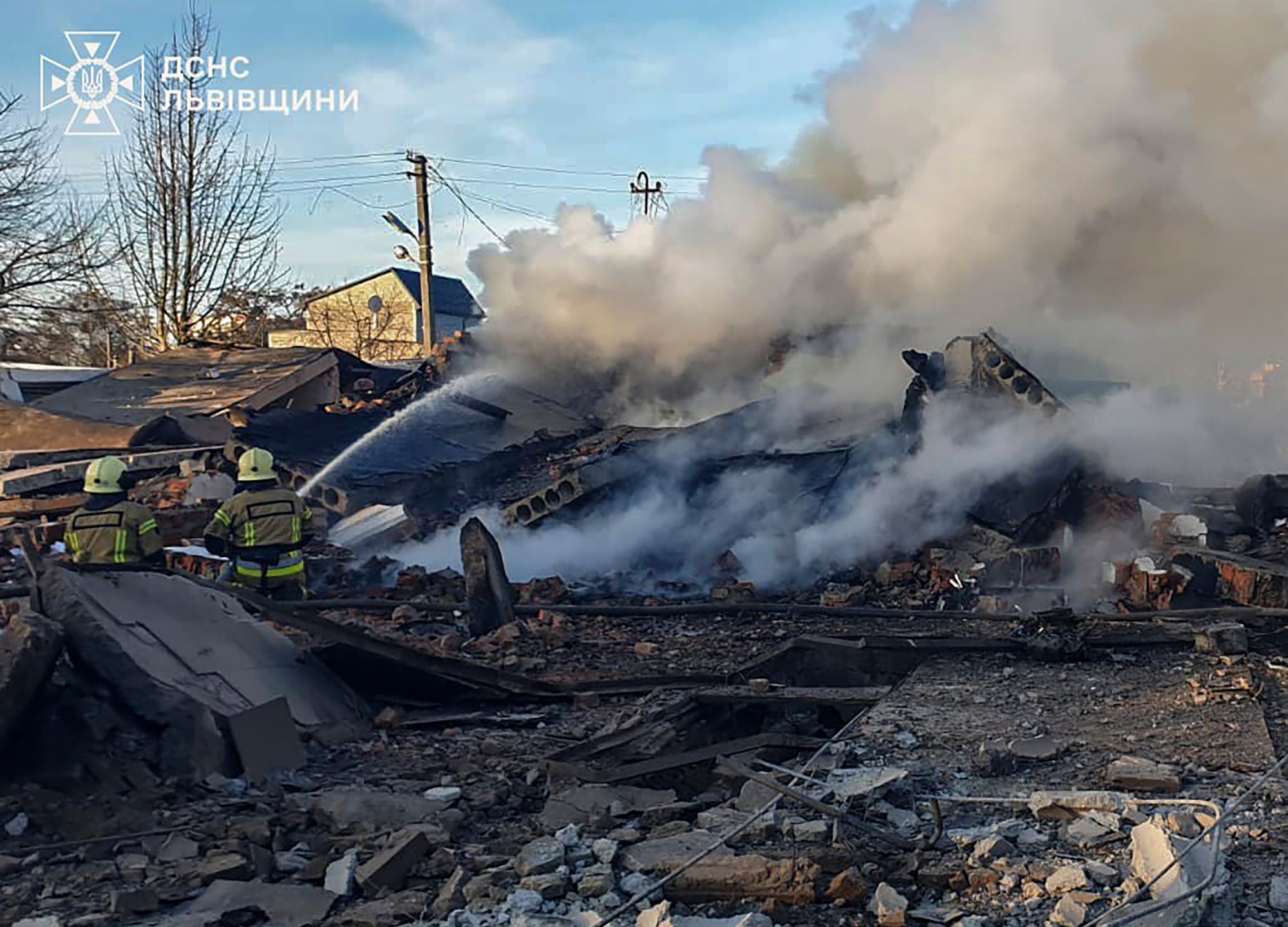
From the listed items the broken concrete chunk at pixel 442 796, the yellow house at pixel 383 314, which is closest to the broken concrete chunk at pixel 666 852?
the broken concrete chunk at pixel 442 796

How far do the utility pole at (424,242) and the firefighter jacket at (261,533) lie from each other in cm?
2147

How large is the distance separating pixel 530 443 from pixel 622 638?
693 centimetres

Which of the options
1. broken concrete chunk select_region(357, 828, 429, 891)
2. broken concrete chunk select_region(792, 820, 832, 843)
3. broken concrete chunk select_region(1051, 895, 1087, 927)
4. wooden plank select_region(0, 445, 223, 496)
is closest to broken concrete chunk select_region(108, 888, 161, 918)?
broken concrete chunk select_region(357, 828, 429, 891)

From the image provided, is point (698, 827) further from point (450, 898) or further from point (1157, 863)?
point (1157, 863)

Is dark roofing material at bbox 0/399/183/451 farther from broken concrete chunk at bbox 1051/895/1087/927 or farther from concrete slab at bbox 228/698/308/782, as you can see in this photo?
broken concrete chunk at bbox 1051/895/1087/927

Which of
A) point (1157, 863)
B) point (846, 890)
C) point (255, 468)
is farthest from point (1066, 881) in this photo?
point (255, 468)

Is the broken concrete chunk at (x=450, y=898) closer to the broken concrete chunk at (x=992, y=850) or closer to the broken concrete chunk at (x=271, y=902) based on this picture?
the broken concrete chunk at (x=271, y=902)

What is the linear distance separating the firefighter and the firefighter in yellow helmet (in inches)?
16.3

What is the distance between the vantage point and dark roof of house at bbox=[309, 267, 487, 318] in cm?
4197

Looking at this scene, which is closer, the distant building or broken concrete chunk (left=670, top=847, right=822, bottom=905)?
broken concrete chunk (left=670, top=847, right=822, bottom=905)

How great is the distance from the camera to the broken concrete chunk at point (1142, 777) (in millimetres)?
4266

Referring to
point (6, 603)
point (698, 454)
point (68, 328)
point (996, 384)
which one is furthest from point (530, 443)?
point (68, 328)

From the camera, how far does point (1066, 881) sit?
133 inches

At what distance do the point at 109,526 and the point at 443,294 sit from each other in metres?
37.6
